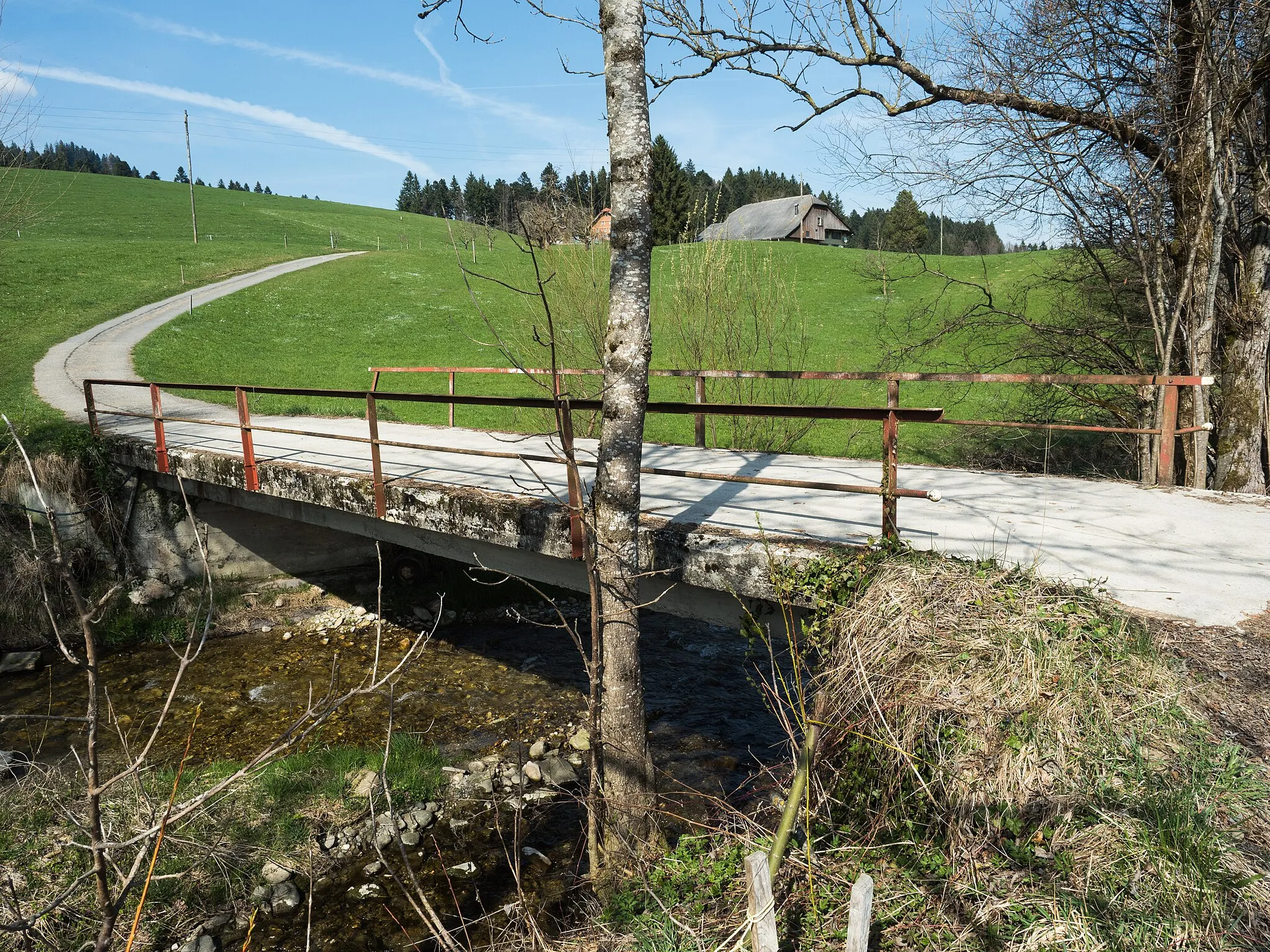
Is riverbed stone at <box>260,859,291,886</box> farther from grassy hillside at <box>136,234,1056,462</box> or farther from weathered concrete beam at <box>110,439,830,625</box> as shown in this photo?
grassy hillside at <box>136,234,1056,462</box>

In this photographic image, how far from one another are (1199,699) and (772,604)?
212 cm

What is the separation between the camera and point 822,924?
3.19 metres

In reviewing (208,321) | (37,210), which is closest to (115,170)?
(208,321)

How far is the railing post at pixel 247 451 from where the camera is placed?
813 cm

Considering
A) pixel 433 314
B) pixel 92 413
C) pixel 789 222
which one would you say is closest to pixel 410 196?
pixel 789 222

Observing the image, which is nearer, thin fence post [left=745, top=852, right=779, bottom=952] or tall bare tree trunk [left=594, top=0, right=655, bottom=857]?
thin fence post [left=745, top=852, right=779, bottom=952]

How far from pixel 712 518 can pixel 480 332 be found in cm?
2606

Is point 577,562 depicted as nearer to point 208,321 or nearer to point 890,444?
point 890,444

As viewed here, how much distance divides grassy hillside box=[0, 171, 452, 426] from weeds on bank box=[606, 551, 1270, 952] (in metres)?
13.5

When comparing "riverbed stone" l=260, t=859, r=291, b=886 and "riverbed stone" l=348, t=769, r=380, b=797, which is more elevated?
"riverbed stone" l=348, t=769, r=380, b=797

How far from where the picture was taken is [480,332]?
30.1 metres

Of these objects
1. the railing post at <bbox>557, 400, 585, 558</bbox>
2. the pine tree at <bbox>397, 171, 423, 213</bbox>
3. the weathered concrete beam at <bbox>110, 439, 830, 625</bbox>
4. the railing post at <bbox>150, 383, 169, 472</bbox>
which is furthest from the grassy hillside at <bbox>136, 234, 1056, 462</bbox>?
the pine tree at <bbox>397, 171, 423, 213</bbox>

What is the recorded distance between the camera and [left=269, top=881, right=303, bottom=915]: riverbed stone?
17.0 ft

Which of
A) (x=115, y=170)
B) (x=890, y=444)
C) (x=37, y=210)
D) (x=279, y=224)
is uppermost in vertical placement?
(x=115, y=170)
